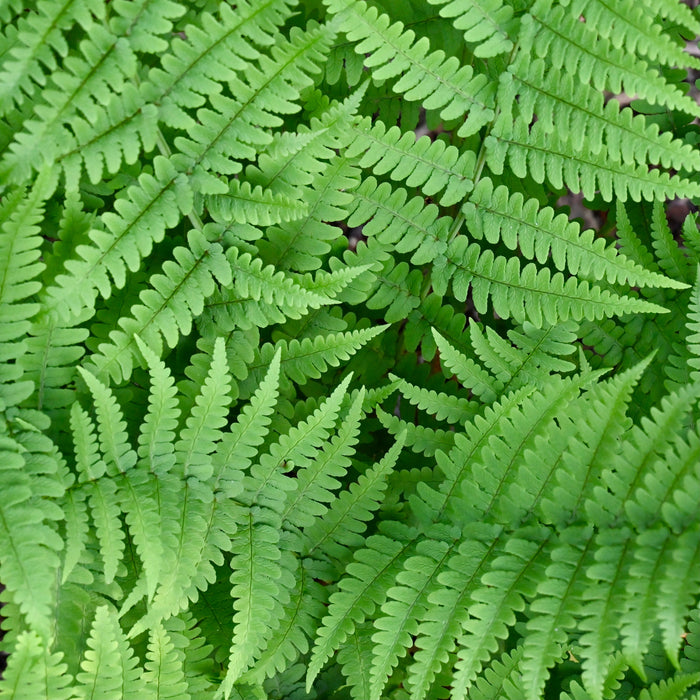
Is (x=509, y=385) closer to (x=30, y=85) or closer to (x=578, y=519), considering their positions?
(x=578, y=519)

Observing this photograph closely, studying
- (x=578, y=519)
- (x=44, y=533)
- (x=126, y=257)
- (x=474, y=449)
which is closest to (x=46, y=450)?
(x=44, y=533)

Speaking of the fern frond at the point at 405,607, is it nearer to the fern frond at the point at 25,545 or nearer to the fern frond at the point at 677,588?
the fern frond at the point at 677,588

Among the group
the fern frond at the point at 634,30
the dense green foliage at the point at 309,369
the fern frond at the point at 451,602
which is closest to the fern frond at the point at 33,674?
the dense green foliage at the point at 309,369

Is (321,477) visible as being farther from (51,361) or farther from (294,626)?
(51,361)

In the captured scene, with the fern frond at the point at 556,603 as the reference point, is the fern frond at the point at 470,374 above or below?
above

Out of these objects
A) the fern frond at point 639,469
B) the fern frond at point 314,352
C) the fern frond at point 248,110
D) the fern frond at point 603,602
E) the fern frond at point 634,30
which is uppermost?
the fern frond at point 634,30

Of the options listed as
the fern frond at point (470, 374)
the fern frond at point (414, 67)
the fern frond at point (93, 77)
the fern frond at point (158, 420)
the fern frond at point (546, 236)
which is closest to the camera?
the fern frond at point (93, 77)

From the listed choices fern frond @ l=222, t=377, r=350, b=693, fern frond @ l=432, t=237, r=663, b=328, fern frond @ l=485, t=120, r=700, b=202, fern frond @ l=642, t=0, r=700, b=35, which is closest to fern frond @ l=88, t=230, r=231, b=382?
fern frond @ l=222, t=377, r=350, b=693
